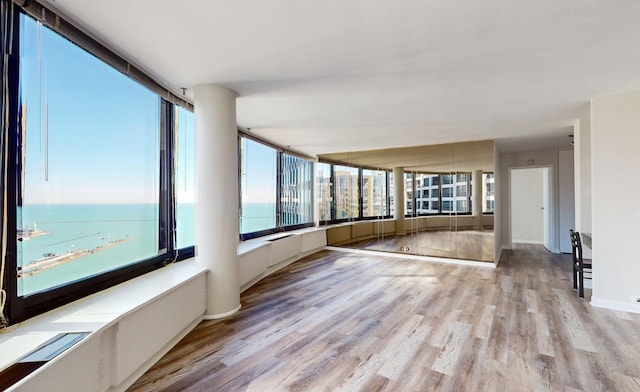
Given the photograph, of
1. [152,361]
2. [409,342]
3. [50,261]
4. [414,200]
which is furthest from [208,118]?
[414,200]

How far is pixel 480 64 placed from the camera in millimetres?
2551

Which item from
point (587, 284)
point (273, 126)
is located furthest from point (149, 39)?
point (587, 284)

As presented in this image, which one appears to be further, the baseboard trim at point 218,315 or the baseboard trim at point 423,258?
the baseboard trim at point 423,258

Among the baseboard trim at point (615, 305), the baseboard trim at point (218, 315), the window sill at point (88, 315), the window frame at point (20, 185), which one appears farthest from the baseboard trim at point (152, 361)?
the baseboard trim at point (615, 305)

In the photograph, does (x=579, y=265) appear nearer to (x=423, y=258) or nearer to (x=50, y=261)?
(x=423, y=258)

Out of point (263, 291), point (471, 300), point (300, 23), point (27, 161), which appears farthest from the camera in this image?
point (263, 291)

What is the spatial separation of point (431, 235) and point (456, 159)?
1.84 m

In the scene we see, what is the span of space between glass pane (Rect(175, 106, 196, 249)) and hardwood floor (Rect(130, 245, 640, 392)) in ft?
3.85

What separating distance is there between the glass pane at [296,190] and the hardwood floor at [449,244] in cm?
208

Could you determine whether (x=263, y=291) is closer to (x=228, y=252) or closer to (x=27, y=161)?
(x=228, y=252)

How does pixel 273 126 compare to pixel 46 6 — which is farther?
pixel 273 126

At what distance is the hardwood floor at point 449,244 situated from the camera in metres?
5.72

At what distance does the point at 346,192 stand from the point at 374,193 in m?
0.79

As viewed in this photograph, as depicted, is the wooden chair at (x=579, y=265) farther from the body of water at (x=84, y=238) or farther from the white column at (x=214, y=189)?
the body of water at (x=84, y=238)
